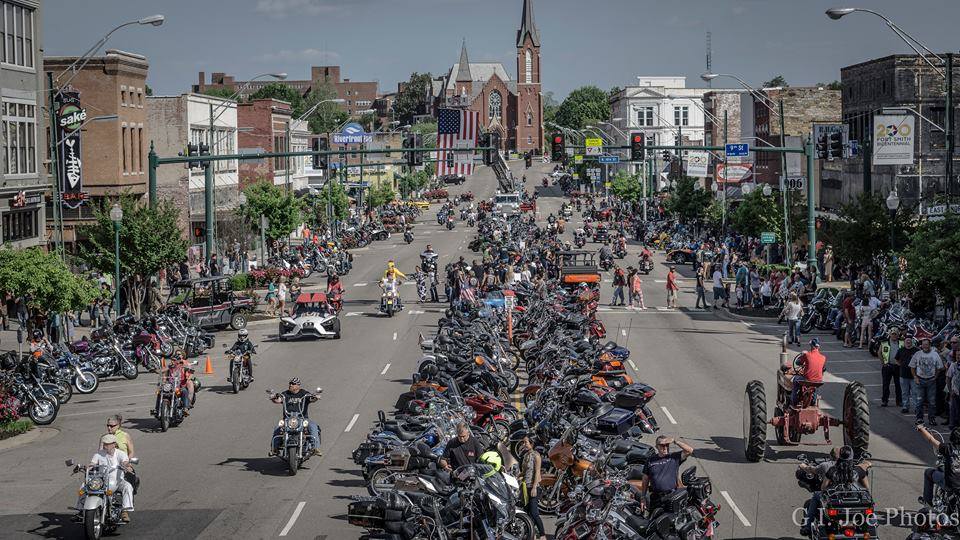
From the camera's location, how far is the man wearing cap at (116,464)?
1734cm

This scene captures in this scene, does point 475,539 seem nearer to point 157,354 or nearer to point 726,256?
point 157,354

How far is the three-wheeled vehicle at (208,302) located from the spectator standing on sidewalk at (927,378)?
888 inches

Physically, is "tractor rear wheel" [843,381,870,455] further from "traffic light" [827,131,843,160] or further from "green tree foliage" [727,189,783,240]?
"green tree foliage" [727,189,783,240]

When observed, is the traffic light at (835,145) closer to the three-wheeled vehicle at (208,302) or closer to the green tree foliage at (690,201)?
the three-wheeled vehicle at (208,302)

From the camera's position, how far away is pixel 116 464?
17.5 m

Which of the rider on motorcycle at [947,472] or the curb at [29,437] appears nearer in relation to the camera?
the rider on motorcycle at [947,472]

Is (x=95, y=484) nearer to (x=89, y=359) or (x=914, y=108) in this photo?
(x=89, y=359)

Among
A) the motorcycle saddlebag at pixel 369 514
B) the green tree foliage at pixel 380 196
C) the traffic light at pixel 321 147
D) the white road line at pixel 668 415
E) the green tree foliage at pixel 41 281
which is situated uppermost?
the traffic light at pixel 321 147

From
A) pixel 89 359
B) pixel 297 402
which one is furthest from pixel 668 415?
pixel 89 359

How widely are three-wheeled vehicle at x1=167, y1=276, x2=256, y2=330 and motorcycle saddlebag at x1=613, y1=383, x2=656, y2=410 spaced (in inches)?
861

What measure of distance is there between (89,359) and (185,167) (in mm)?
42389

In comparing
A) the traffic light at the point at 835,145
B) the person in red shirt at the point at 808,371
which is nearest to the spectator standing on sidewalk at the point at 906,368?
the person in red shirt at the point at 808,371

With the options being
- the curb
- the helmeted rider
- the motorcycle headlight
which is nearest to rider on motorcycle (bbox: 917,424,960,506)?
the motorcycle headlight

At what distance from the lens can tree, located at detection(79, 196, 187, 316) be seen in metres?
41.9
